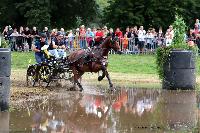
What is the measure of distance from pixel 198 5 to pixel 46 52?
79.6ft

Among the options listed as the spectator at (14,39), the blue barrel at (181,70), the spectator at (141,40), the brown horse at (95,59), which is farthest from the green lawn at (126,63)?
the brown horse at (95,59)

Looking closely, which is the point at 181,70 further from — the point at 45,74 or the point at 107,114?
the point at 107,114

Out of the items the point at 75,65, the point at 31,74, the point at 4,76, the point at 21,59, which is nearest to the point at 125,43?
the point at 21,59

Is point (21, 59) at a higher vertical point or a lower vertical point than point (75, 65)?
lower

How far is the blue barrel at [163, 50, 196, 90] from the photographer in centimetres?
1958

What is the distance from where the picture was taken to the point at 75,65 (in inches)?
797

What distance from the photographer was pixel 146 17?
141 ft

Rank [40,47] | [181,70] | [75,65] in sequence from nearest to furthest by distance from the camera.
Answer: [181,70], [75,65], [40,47]

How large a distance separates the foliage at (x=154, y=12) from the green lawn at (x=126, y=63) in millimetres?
9760

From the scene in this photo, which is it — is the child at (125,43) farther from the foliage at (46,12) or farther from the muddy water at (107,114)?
the muddy water at (107,114)

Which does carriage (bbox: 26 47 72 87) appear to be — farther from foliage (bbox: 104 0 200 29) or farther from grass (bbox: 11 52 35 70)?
foliage (bbox: 104 0 200 29)

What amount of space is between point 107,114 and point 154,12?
2962 cm

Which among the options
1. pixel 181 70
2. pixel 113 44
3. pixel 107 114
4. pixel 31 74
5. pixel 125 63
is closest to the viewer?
pixel 107 114

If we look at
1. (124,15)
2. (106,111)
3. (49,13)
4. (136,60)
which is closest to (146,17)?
(124,15)
